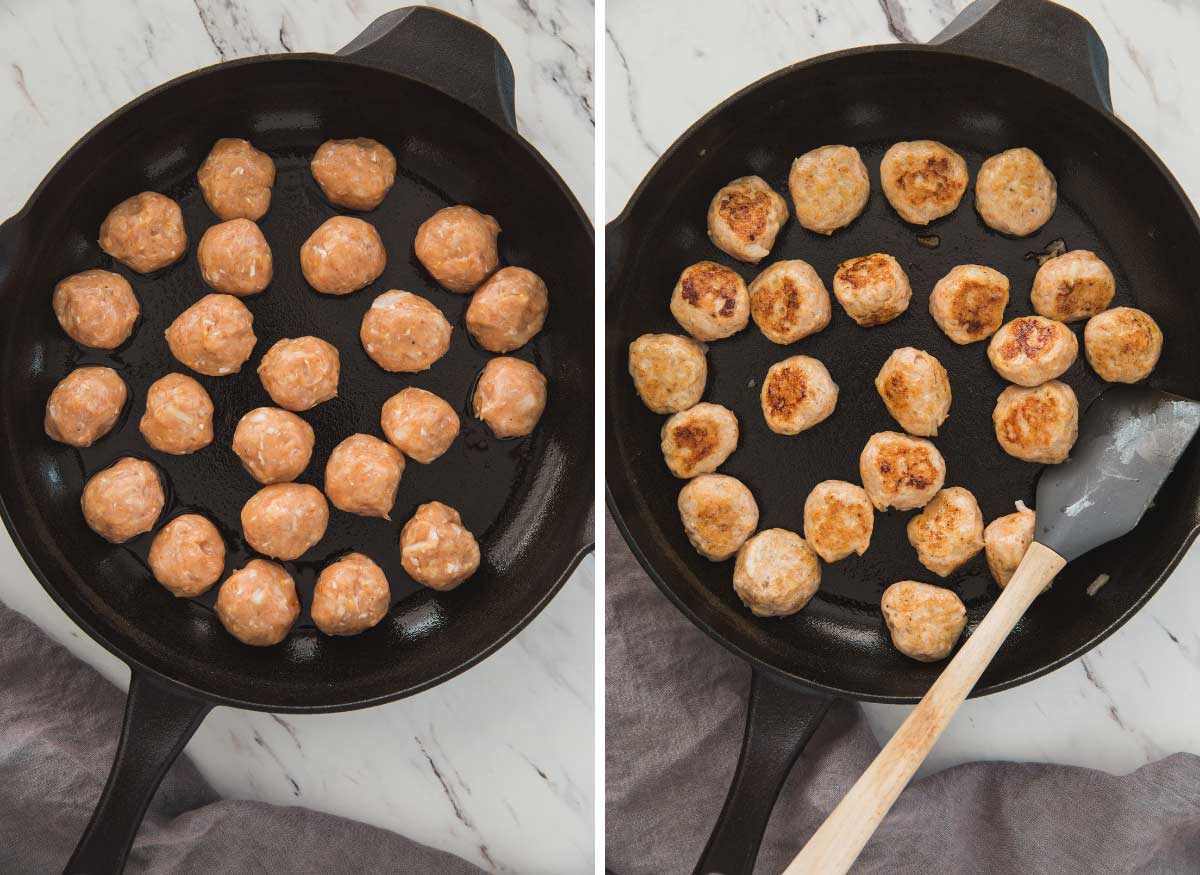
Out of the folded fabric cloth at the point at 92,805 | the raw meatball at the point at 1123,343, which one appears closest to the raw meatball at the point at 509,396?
the folded fabric cloth at the point at 92,805

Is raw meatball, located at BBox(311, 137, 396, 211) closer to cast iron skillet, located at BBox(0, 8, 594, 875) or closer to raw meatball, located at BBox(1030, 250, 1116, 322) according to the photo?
cast iron skillet, located at BBox(0, 8, 594, 875)

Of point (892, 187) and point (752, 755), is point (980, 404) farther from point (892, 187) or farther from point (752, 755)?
point (752, 755)

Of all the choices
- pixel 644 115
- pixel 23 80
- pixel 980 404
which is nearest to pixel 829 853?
pixel 980 404

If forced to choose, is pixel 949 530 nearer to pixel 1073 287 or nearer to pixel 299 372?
pixel 1073 287

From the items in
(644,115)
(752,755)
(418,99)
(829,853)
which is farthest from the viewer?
(644,115)

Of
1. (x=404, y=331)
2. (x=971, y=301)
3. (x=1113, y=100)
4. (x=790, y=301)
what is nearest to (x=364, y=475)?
(x=404, y=331)

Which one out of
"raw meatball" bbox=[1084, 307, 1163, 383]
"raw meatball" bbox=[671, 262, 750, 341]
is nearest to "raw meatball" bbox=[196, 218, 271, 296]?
"raw meatball" bbox=[671, 262, 750, 341]
